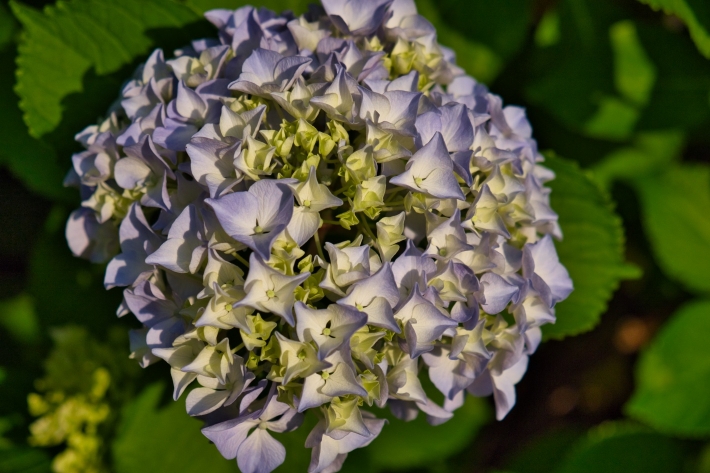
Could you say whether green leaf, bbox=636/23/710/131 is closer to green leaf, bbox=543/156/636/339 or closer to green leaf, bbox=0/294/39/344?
green leaf, bbox=543/156/636/339

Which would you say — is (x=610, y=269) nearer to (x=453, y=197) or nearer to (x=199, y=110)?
(x=453, y=197)

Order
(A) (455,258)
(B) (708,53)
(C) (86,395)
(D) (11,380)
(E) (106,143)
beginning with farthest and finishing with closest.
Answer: (D) (11,380) → (C) (86,395) → (B) (708,53) → (E) (106,143) → (A) (455,258)

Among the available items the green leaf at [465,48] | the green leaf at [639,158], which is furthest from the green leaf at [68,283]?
the green leaf at [639,158]

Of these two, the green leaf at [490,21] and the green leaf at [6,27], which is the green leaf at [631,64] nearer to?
the green leaf at [490,21]

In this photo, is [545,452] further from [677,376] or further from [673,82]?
[673,82]

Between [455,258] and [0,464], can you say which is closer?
[455,258]

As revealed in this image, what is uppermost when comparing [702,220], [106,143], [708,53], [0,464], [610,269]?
[708,53]

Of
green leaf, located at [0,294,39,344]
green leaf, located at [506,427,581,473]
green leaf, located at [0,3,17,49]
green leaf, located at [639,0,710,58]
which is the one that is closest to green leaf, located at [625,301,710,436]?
green leaf, located at [506,427,581,473]

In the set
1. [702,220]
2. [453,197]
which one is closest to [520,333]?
[453,197]
